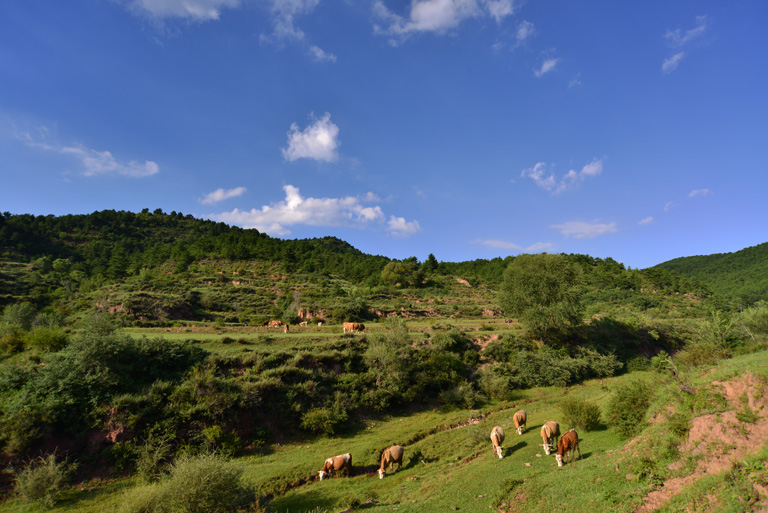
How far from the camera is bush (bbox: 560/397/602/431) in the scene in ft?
44.9

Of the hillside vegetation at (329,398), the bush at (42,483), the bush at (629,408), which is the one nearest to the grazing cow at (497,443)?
the hillside vegetation at (329,398)

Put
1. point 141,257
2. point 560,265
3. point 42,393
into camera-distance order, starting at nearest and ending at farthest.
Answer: point 42,393 → point 560,265 → point 141,257

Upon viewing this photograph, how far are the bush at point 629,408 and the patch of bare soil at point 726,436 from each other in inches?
157

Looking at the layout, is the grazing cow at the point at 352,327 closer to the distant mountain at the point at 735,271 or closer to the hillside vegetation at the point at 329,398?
the hillside vegetation at the point at 329,398

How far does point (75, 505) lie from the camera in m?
10.2

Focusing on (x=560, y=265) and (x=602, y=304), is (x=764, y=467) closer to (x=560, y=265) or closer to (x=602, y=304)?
(x=560, y=265)

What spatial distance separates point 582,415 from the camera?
45.0ft

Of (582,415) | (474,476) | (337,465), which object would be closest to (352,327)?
(337,465)

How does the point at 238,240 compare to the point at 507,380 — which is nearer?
the point at 507,380

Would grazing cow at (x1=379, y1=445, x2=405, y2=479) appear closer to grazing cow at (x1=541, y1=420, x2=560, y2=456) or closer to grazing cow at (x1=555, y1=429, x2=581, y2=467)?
grazing cow at (x1=541, y1=420, x2=560, y2=456)

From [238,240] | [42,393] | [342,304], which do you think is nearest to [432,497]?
[42,393]

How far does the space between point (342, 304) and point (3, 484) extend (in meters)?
32.5

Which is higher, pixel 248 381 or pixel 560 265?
pixel 560 265

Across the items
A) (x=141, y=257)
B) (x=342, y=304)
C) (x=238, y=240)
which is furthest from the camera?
(x=238, y=240)
